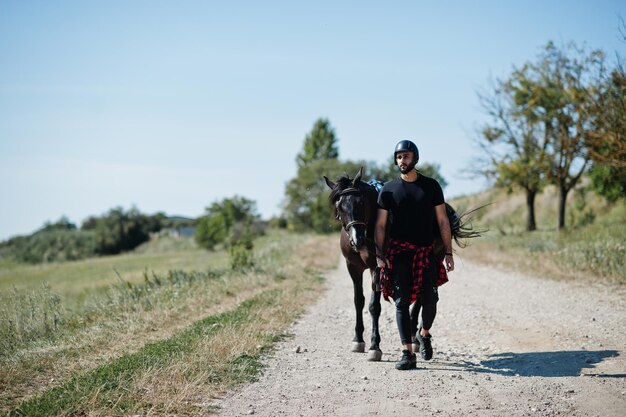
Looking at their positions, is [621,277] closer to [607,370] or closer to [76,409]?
[607,370]

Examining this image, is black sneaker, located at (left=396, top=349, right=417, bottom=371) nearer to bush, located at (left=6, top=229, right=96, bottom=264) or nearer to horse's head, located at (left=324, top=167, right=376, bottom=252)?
horse's head, located at (left=324, top=167, right=376, bottom=252)

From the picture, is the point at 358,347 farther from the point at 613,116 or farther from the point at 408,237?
the point at 613,116

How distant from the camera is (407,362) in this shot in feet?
19.2

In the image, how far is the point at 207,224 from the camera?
63.2 metres

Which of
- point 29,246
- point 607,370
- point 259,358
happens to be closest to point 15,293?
point 259,358

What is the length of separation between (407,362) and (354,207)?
180 centimetres

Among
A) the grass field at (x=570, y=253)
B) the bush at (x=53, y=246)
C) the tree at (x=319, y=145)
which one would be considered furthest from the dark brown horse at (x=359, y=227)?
the bush at (x=53, y=246)

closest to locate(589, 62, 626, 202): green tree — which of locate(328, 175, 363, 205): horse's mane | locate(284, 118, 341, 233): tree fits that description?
locate(328, 175, 363, 205): horse's mane

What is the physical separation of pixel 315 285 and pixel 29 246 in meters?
78.4

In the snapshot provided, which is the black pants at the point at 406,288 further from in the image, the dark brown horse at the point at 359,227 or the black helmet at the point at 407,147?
the black helmet at the point at 407,147

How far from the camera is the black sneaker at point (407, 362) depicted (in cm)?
584

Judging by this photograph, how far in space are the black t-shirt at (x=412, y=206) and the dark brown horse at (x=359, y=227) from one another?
29 cm

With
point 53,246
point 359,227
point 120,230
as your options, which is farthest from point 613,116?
point 53,246

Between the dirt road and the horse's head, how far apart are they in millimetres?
1488
